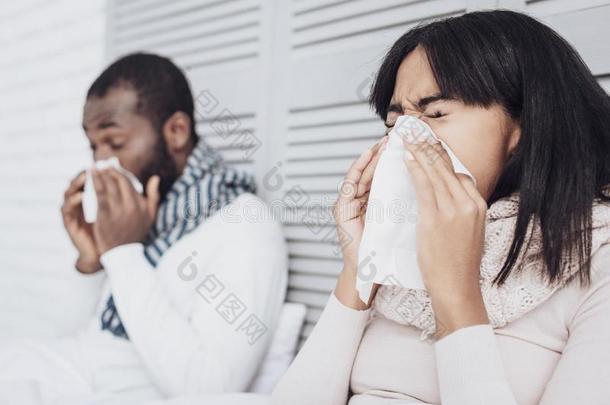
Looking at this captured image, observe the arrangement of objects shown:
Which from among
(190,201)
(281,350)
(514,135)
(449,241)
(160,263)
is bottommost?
(281,350)

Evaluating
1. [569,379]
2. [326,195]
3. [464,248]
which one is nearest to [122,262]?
[326,195]

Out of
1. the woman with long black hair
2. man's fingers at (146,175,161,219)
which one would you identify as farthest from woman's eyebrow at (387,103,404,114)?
man's fingers at (146,175,161,219)

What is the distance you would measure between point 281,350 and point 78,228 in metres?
0.65

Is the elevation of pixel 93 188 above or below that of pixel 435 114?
below

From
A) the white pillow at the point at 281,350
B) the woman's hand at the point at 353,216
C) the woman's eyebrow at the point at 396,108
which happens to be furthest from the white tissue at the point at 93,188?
the woman's eyebrow at the point at 396,108

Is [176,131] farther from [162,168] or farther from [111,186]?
[111,186]

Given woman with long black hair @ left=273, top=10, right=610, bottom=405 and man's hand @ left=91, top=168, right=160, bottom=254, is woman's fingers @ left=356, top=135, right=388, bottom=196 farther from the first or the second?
man's hand @ left=91, top=168, right=160, bottom=254

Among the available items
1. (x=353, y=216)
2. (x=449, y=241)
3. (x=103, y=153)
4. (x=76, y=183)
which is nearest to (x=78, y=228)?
(x=76, y=183)

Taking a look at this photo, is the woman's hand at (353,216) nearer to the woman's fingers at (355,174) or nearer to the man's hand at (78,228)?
the woman's fingers at (355,174)

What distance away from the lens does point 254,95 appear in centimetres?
161

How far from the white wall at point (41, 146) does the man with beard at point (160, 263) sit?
73 centimetres

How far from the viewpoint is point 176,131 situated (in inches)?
61.6

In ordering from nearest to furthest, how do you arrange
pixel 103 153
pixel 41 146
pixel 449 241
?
pixel 449 241, pixel 103 153, pixel 41 146

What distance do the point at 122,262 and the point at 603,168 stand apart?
0.97 meters
